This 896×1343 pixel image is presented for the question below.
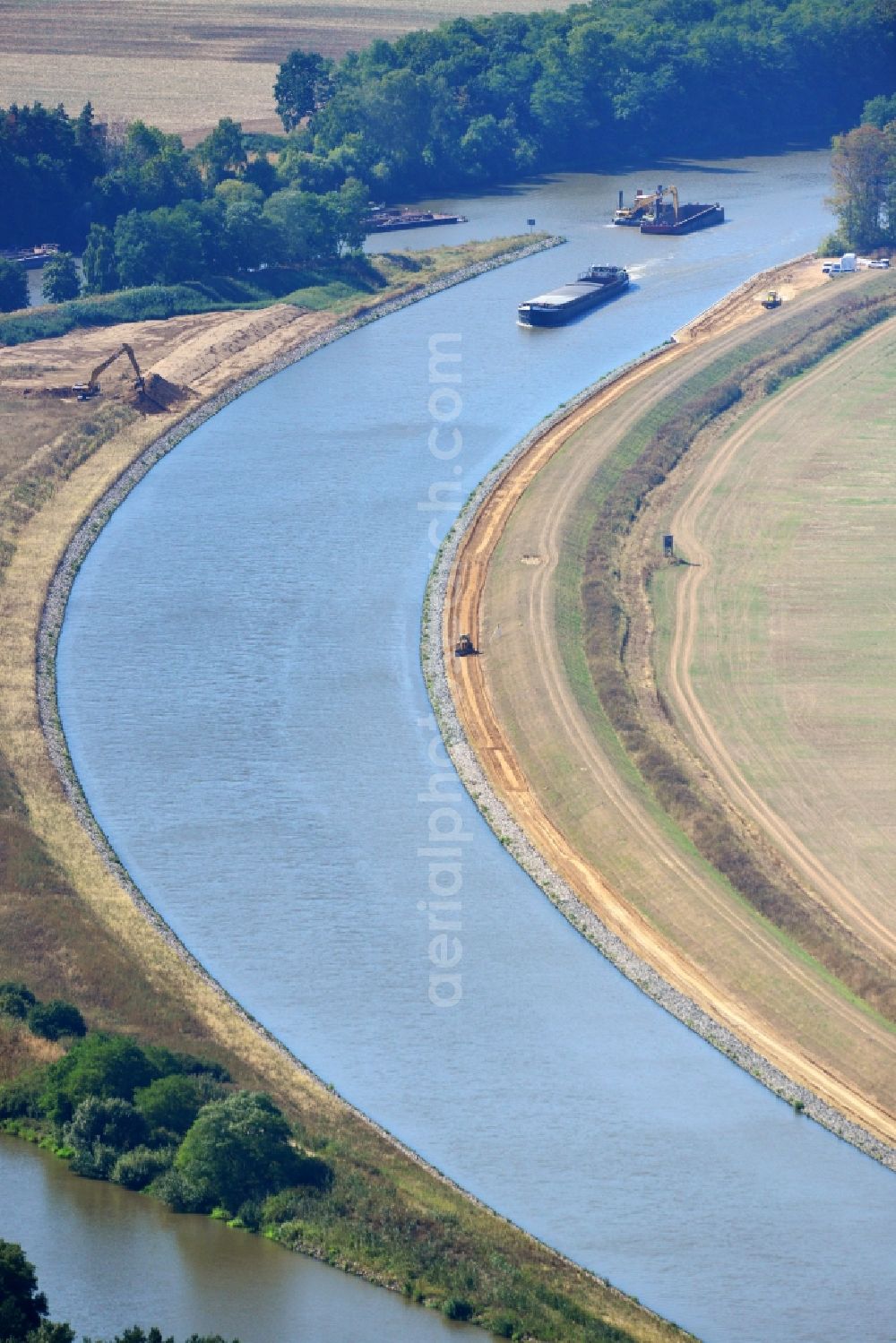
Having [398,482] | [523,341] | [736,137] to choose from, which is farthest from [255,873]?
[736,137]

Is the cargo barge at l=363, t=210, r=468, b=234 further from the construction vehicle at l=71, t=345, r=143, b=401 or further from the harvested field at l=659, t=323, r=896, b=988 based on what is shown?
the harvested field at l=659, t=323, r=896, b=988

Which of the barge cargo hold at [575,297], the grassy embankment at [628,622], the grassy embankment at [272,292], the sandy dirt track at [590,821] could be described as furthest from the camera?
the barge cargo hold at [575,297]

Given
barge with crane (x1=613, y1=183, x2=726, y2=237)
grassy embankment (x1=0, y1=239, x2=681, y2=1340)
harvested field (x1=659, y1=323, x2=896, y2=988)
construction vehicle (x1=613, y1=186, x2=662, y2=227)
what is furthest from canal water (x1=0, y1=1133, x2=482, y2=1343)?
construction vehicle (x1=613, y1=186, x2=662, y2=227)

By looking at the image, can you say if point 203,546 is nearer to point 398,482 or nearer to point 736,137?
point 398,482

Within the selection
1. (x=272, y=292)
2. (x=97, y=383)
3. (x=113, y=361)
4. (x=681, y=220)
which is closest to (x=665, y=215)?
(x=681, y=220)

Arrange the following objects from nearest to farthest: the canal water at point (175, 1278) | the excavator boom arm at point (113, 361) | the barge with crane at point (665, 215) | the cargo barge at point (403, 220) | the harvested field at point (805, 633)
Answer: the canal water at point (175, 1278)
the harvested field at point (805, 633)
the excavator boom arm at point (113, 361)
the cargo barge at point (403, 220)
the barge with crane at point (665, 215)

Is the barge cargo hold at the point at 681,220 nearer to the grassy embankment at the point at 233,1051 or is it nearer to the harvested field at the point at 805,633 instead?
the harvested field at the point at 805,633

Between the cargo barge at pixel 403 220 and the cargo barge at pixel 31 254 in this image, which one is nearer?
the cargo barge at pixel 31 254

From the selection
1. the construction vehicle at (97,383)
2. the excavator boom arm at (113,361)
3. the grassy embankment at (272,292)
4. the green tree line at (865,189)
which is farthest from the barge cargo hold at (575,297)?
the construction vehicle at (97,383)

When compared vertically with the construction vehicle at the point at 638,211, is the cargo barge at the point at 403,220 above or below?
below
